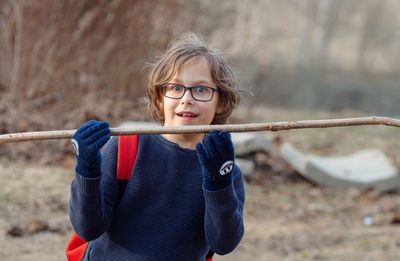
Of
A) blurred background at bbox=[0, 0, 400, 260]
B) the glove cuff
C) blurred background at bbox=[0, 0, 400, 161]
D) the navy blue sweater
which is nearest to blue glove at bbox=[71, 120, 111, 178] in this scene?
the glove cuff

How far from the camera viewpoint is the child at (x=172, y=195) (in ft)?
7.36

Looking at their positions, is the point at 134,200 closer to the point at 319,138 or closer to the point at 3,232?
the point at 3,232

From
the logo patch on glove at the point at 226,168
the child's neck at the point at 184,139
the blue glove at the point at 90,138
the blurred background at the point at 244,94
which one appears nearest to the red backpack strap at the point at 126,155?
the child's neck at the point at 184,139

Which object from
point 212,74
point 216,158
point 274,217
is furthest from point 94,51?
point 216,158

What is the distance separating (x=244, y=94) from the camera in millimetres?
11875

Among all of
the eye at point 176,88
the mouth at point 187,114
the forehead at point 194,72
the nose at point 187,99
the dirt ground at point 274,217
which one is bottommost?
the dirt ground at point 274,217

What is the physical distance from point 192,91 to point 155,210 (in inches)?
15.3

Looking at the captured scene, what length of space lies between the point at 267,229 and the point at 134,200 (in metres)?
3.71

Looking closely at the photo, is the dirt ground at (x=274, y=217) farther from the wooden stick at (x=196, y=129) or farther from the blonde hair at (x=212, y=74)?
the wooden stick at (x=196, y=129)

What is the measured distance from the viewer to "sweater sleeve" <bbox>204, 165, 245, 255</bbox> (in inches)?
86.9

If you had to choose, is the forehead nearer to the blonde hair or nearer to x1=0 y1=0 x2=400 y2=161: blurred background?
the blonde hair

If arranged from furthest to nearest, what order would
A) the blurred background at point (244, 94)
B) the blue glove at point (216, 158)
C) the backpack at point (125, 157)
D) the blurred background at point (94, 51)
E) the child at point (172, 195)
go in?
the blurred background at point (94, 51)
the blurred background at point (244, 94)
the backpack at point (125, 157)
the child at point (172, 195)
the blue glove at point (216, 158)

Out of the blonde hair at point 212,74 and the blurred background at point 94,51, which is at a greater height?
the blonde hair at point 212,74

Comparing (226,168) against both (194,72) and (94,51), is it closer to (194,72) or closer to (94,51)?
(194,72)
